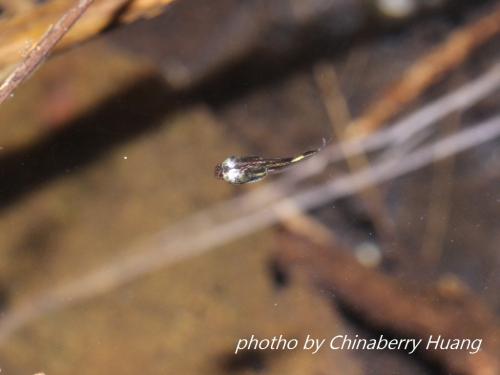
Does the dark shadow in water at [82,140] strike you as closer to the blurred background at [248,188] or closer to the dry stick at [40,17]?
the blurred background at [248,188]

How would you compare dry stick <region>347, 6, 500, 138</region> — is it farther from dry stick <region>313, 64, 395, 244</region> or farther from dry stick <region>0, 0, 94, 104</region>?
dry stick <region>0, 0, 94, 104</region>

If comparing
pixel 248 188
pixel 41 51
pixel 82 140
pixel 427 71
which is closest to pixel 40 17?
pixel 41 51

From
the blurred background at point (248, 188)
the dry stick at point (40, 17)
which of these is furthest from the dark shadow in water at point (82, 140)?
the dry stick at point (40, 17)

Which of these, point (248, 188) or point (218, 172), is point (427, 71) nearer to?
point (248, 188)

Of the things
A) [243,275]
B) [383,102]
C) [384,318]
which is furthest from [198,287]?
[383,102]

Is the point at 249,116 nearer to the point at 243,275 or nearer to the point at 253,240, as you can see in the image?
the point at 253,240
